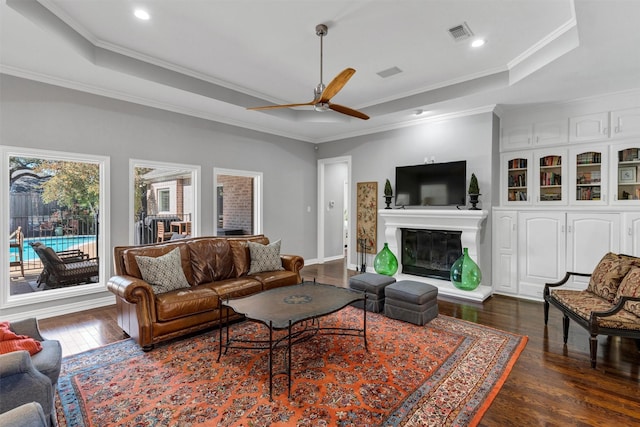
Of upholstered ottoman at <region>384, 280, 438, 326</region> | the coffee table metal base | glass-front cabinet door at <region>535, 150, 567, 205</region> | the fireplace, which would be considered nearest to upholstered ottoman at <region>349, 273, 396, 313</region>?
upholstered ottoman at <region>384, 280, 438, 326</region>

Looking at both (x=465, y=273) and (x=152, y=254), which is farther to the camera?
(x=465, y=273)

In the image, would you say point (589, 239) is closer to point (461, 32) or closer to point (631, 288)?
point (631, 288)

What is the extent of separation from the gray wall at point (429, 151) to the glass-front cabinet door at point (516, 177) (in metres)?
0.22

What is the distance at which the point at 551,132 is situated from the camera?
4.64 meters

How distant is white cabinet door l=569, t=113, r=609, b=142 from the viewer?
4262mm

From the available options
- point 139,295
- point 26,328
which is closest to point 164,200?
point 139,295

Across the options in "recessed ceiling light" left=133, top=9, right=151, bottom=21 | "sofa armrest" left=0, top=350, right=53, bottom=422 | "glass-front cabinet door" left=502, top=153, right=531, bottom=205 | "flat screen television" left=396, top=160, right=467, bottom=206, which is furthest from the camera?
"flat screen television" left=396, top=160, right=467, bottom=206

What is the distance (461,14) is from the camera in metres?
2.93

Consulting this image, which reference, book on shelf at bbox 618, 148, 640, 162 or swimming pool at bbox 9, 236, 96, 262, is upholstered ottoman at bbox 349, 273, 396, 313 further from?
swimming pool at bbox 9, 236, 96, 262

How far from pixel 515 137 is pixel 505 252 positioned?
1854mm

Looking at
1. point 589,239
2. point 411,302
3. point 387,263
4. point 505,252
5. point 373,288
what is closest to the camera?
point 411,302

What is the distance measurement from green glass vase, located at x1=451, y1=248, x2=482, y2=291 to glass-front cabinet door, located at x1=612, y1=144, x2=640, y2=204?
2.04m

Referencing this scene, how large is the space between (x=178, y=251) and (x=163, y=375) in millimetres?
1540

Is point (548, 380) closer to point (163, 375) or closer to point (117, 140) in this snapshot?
point (163, 375)
